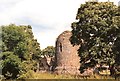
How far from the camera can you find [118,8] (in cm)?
4066

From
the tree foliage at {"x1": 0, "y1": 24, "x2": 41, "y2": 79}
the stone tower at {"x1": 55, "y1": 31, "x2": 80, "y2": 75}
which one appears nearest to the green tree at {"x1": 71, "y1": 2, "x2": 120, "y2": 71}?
the tree foliage at {"x1": 0, "y1": 24, "x2": 41, "y2": 79}

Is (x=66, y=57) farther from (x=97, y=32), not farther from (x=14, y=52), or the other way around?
(x=97, y=32)

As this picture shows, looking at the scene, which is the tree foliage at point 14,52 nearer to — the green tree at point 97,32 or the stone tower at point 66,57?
the green tree at point 97,32

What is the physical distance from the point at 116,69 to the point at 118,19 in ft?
22.9

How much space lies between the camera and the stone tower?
53250mm

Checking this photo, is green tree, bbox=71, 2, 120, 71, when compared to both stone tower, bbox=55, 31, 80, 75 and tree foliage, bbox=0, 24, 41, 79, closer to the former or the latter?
tree foliage, bbox=0, 24, 41, 79

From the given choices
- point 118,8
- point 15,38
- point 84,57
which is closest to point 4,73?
point 15,38

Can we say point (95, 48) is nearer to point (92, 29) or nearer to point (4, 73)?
point (92, 29)

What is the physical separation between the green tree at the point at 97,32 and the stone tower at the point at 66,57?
1027cm

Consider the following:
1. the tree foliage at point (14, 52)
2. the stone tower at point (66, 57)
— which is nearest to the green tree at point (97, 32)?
the tree foliage at point (14, 52)

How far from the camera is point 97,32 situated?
39.9 metres

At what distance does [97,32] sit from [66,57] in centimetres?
1455

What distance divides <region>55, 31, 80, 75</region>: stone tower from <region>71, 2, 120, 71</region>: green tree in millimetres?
10274

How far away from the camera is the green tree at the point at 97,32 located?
3850 centimetres
